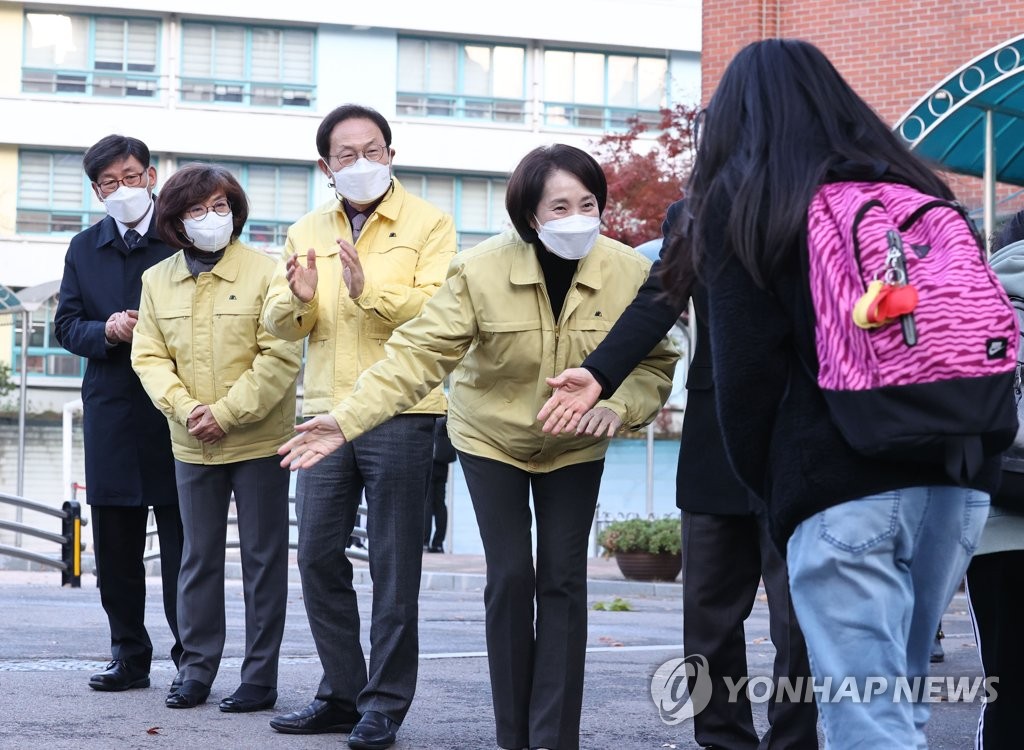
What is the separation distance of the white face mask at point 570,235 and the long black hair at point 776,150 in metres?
1.55

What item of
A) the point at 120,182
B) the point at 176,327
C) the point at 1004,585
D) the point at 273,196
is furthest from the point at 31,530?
the point at 273,196

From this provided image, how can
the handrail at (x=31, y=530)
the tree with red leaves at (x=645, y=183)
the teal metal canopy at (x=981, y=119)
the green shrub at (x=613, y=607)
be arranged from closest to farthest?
1. the green shrub at (x=613, y=607)
2. the teal metal canopy at (x=981, y=119)
3. the handrail at (x=31, y=530)
4. the tree with red leaves at (x=645, y=183)

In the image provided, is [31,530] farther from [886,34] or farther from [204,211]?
[886,34]

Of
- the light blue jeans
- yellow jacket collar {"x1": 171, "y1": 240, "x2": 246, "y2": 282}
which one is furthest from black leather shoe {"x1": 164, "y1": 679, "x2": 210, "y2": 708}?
the light blue jeans

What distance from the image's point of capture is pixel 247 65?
40.8 metres

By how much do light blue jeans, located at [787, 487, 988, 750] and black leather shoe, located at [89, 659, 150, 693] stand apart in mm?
4211

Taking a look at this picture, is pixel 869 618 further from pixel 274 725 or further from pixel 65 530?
pixel 65 530

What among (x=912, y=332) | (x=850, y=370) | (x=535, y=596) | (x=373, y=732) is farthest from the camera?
(x=373, y=732)

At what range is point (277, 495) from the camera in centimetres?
636

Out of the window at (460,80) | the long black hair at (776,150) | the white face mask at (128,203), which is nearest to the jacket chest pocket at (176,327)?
the white face mask at (128,203)

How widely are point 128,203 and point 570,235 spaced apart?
9.05 feet

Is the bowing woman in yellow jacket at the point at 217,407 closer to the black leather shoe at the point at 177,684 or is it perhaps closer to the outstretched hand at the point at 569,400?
the black leather shoe at the point at 177,684

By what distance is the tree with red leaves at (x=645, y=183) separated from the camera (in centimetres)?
2641

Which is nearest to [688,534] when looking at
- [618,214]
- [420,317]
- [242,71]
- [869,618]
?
[420,317]
